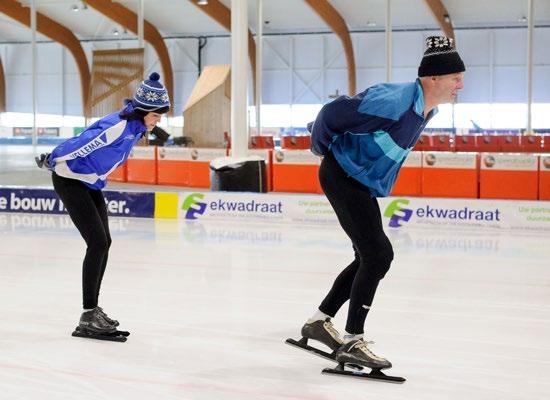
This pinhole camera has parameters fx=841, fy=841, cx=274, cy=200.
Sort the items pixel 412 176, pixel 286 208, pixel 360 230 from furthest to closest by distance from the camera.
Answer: pixel 412 176
pixel 286 208
pixel 360 230

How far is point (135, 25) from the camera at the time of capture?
31.7m

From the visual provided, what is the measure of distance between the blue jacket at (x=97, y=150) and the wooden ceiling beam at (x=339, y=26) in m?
26.0

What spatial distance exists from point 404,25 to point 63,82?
17.2 metres

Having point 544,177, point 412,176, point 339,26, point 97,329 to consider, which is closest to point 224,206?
point 412,176

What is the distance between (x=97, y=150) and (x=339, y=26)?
95.9 feet

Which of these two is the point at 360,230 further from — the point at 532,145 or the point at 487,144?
the point at 487,144

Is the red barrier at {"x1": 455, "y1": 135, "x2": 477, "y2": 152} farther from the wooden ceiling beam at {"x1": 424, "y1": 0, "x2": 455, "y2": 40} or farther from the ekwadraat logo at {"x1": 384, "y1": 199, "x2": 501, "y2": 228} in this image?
the wooden ceiling beam at {"x1": 424, "y1": 0, "x2": 455, "y2": 40}

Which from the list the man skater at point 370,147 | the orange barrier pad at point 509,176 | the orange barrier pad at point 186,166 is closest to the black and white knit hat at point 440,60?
the man skater at point 370,147

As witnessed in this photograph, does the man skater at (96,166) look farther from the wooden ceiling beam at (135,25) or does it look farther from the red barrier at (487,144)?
the wooden ceiling beam at (135,25)

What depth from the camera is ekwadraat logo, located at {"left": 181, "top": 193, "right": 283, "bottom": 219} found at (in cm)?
1188

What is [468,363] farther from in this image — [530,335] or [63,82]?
[63,82]

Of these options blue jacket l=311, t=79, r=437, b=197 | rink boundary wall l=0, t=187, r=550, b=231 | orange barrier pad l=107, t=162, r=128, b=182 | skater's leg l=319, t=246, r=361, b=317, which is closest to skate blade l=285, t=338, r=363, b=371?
skater's leg l=319, t=246, r=361, b=317

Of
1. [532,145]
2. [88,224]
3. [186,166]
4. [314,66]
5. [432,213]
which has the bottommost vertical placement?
[432,213]

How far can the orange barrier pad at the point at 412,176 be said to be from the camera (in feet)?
48.9
